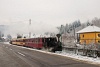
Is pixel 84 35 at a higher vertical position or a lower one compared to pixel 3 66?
higher

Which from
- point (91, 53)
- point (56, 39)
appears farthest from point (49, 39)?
point (91, 53)

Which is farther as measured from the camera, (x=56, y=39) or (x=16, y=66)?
(x=56, y=39)

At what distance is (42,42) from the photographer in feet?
121

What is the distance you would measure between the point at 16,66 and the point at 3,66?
1009 mm

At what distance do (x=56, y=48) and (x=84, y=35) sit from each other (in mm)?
21770

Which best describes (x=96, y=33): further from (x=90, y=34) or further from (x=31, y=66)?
(x=31, y=66)

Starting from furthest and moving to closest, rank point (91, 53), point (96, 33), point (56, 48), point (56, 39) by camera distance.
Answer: point (96, 33) < point (56, 39) < point (56, 48) < point (91, 53)

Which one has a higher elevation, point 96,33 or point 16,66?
point 96,33

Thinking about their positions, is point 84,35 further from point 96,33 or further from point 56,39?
point 56,39

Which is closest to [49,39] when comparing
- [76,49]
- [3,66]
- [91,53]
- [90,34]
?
[76,49]

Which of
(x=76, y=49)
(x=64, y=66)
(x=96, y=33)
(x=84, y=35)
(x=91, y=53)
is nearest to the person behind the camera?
(x=64, y=66)

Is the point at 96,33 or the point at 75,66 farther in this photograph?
the point at 96,33

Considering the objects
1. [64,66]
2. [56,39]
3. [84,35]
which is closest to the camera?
[64,66]

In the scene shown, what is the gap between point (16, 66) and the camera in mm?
13648
